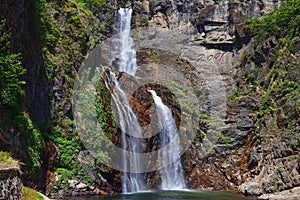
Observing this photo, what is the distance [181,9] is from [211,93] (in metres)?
9.84

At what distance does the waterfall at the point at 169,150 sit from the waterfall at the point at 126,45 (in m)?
5.33

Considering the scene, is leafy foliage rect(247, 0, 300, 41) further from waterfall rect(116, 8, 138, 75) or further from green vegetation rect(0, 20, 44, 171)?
green vegetation rect(0, 20, 44, 171)

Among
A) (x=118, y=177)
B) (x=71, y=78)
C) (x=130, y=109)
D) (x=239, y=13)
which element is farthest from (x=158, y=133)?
(x=239, y=13)

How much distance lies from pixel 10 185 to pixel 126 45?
22428 mm

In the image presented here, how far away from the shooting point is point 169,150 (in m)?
24.1

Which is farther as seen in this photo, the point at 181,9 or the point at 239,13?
the point at 181,9

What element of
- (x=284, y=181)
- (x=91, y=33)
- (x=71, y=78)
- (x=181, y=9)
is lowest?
(x=284, y=181)

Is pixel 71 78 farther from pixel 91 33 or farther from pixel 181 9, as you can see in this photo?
pixel 181 9

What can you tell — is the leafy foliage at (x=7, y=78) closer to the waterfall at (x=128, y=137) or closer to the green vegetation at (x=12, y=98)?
the green vegetation at (x=12, y=98)

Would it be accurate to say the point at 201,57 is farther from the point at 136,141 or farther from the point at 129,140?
the point at 129,140

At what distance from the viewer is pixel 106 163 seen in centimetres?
2073

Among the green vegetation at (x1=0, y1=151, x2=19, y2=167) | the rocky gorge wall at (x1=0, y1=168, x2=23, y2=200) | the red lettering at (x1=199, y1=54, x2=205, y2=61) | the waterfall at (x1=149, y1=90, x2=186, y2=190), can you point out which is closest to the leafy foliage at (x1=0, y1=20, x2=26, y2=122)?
the green vegetation at (x1=0, y1=151, x2=19, y2=167)

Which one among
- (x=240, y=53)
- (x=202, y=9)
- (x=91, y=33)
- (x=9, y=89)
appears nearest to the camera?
(x=9, y=89)

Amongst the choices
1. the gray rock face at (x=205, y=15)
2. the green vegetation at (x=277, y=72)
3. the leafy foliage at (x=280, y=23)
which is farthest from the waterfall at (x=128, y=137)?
the leafy foliage at (x=280, y=23)
